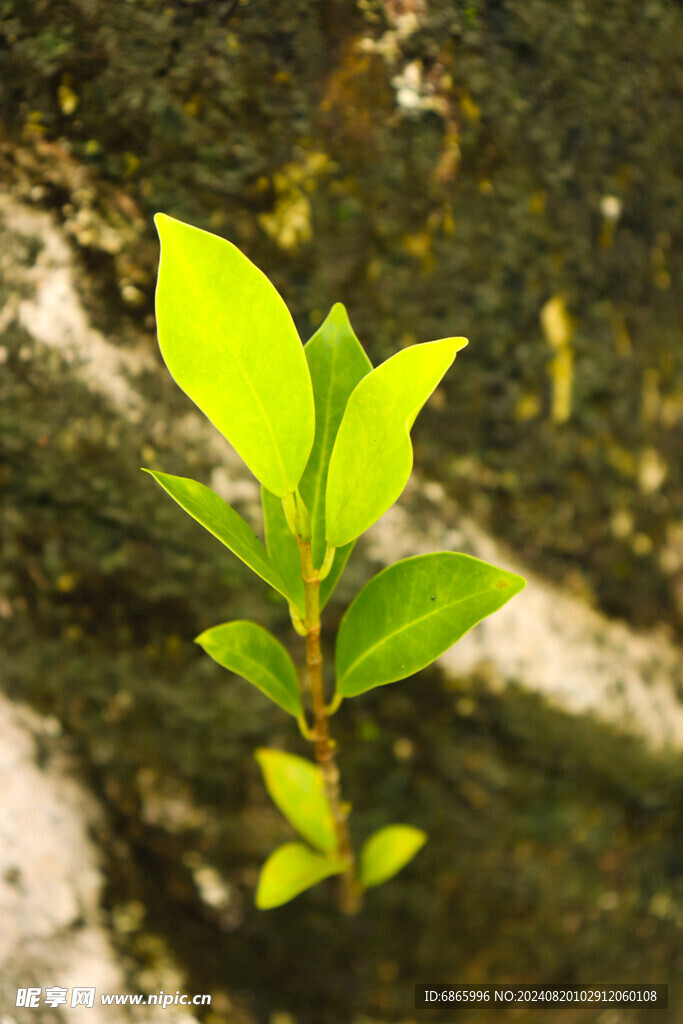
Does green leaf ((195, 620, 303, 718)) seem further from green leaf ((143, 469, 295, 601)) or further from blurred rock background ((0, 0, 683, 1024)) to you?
blurred rock background ((0, 0, 683, 1024))

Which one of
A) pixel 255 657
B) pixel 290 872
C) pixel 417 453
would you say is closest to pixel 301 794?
pixel 290 872

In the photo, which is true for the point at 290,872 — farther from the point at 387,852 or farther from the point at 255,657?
the point at 255,657

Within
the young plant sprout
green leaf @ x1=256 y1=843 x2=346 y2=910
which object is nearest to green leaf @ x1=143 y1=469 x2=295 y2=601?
the young plant sprout

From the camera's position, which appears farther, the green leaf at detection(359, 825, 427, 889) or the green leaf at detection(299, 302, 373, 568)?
the green leaf at detection(359, 825, 427, 889)

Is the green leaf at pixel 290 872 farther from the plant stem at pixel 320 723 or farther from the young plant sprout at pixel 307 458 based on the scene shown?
the young plant sprout at pixel 307 458

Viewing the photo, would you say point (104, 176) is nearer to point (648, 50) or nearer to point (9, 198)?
point (9, 198)

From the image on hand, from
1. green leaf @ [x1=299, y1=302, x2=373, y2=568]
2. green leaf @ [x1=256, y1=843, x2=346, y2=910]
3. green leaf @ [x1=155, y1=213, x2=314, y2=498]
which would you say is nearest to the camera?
green leaf @ [x1=155, y1=213, x2=314, y2=498]

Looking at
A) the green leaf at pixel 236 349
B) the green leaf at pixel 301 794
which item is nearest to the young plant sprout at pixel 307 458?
the green leaf at pixel 236 349
